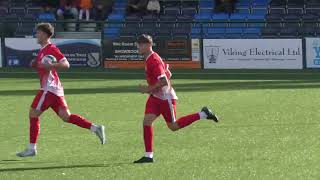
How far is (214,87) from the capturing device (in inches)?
960

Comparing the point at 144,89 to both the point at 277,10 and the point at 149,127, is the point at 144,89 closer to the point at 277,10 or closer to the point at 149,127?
the point at 149,127

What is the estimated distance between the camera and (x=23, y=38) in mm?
31594

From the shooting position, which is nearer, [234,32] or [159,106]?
[159,106]

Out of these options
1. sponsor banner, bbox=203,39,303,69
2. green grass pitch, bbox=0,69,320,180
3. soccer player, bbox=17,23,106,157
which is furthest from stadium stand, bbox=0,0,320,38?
soccer player, bbox=17,23,106,157

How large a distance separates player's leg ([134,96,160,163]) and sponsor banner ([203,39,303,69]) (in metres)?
17.9

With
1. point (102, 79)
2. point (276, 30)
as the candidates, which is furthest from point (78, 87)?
point (276, 30)

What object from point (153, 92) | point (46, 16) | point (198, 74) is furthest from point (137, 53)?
point (153, 92)

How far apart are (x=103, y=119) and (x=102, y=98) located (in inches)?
170

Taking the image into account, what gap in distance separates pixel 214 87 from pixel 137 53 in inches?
267

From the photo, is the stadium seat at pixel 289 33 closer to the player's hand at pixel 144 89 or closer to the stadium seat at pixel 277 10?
the stadium seat at pixel 277 10

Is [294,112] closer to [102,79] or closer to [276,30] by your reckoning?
[102,79]

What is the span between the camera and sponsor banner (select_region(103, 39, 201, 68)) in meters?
30.4

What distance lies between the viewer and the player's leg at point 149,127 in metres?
11.7

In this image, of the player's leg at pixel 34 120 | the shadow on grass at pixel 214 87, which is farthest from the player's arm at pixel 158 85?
the shadow on grass at pixel 214 87
